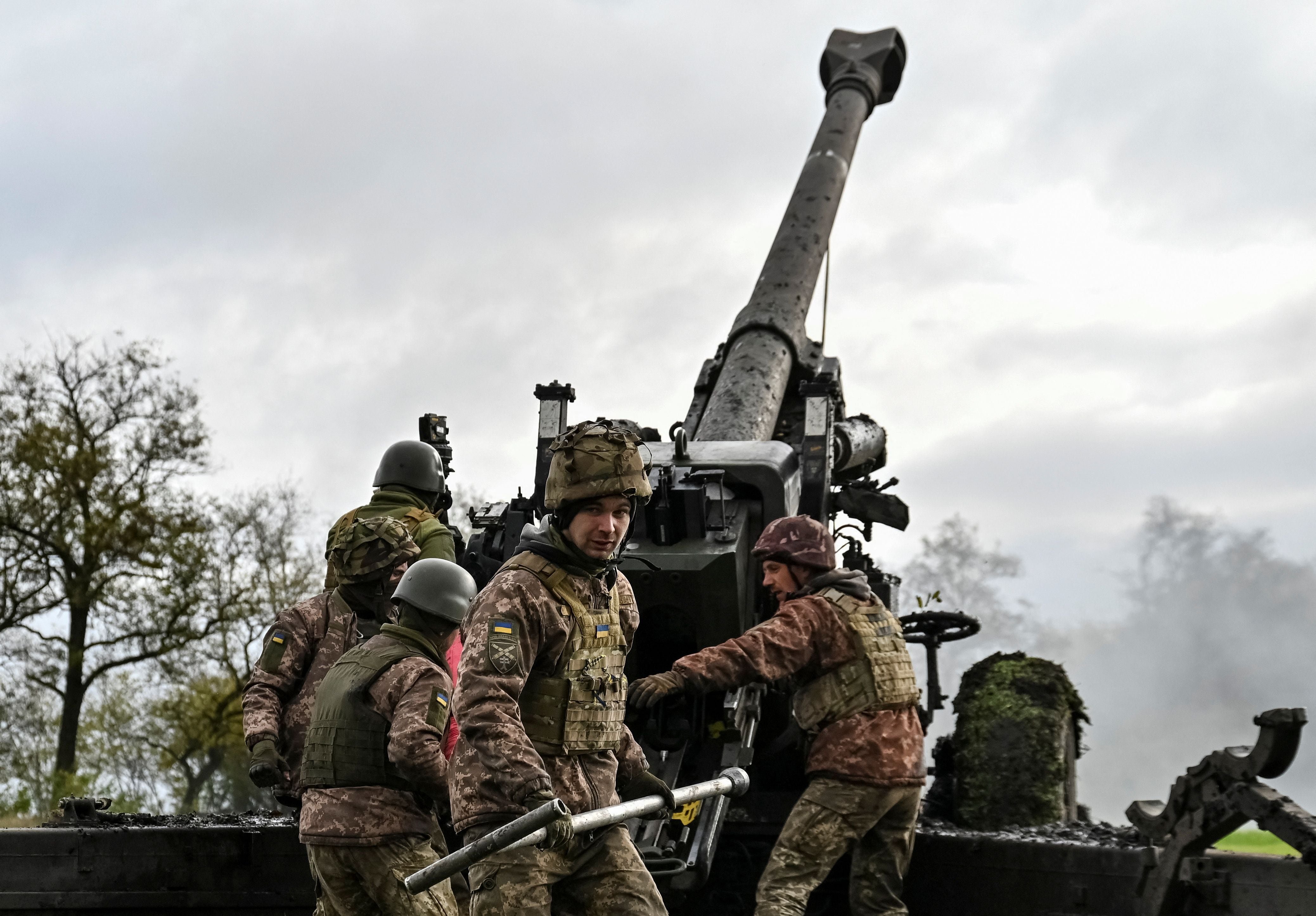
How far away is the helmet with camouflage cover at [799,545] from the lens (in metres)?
5.67

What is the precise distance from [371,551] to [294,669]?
64 cm

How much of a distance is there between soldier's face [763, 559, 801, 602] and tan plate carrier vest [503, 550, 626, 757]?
5.88 feet

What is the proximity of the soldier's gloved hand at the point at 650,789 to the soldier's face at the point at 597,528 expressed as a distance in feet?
2.16

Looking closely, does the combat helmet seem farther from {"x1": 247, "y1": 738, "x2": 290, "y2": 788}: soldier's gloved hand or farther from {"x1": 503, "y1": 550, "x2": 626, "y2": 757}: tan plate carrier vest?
{"x1": 503, "y1": 550, "x2": 626, "y2": 757}: tan plate carrier vest

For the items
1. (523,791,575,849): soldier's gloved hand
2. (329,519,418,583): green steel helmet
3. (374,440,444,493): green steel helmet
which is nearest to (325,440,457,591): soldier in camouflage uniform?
(374,440,444,493): green steel helmet

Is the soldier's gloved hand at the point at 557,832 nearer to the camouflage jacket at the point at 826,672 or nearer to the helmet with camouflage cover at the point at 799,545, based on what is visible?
the camouflage jacket at the point at 826,672

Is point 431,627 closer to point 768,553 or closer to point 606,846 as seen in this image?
point 606,846

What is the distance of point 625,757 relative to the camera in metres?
4.13

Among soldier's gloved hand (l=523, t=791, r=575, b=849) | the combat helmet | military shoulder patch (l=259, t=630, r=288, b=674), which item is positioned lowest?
soldier's gloved hand (l=523, t=791, r=575, b=849)

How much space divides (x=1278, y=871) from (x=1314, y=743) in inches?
1148

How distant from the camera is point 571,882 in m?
3.80

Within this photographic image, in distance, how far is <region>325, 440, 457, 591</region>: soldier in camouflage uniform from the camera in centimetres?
545

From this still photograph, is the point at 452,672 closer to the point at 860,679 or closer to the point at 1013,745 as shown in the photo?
the point at 860,679

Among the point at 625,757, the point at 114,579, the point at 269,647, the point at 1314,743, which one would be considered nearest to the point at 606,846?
the point at 625,757
